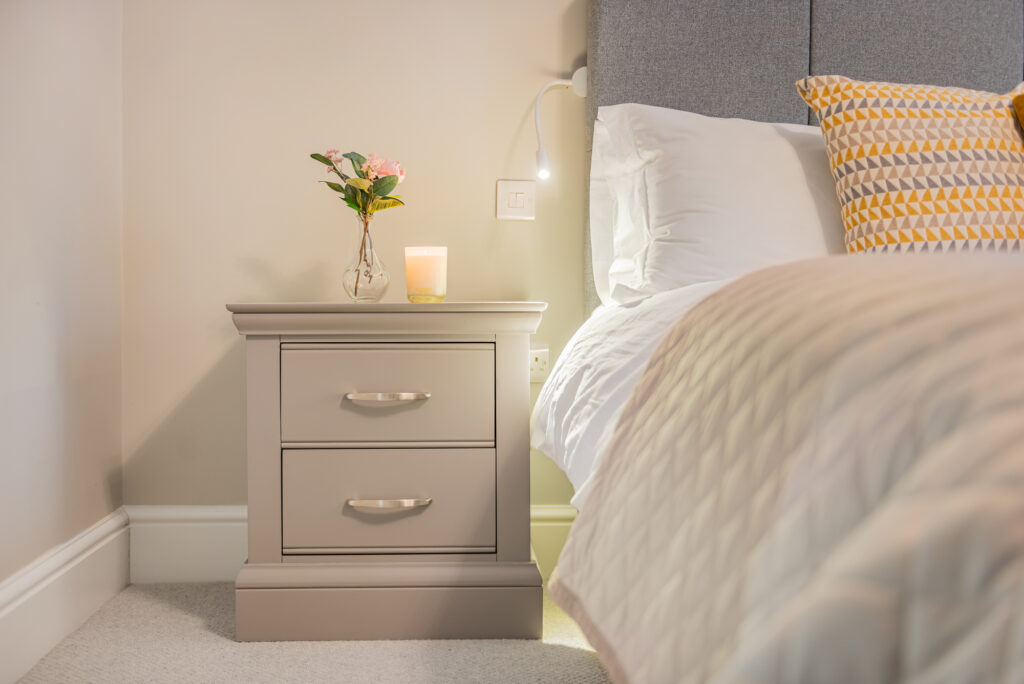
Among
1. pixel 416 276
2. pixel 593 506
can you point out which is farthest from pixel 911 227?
pixel 416 276

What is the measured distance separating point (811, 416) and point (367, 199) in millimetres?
1264

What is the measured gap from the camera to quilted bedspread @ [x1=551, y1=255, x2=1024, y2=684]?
0.31 m

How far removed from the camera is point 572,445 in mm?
1151

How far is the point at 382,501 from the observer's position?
1.39 m

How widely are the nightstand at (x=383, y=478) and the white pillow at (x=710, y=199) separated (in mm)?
270

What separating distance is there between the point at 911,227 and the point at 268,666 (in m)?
1.31

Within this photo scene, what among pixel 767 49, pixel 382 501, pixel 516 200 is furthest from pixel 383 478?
pixel 767 49

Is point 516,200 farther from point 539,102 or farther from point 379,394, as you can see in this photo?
point 379,394

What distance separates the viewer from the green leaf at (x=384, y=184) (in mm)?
1544

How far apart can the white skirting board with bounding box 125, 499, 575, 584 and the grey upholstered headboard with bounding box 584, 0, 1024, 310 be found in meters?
1.01

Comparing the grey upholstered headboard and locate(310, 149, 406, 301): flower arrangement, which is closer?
locate(310, 149, 406, 301): flower arrangement

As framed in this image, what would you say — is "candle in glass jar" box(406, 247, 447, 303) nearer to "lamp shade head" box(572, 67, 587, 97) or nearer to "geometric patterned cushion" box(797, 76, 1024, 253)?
"lamp shade head" box(572, 67, 587, 97)

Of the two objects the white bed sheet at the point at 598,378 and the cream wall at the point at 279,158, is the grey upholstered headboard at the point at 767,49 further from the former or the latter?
the white bed sheet at the point at 598,378

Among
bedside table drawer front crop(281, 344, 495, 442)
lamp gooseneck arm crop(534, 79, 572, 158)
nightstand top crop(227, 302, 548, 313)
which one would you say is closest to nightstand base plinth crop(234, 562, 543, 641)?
bedside table drawer front crop(281, 344, 495, 442)
